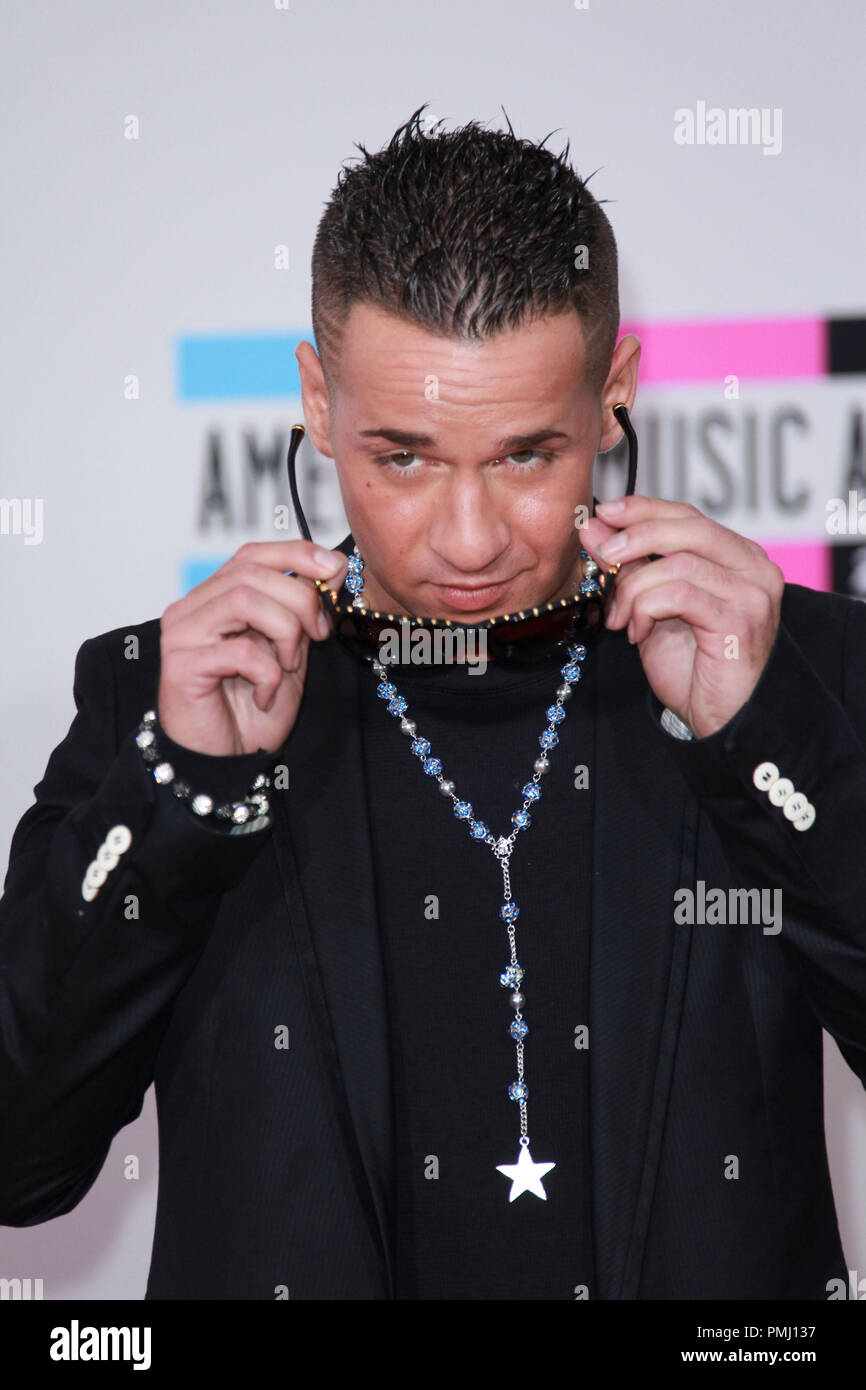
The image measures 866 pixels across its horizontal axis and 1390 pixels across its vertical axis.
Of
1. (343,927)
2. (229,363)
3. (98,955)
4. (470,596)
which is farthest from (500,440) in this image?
(229,363)

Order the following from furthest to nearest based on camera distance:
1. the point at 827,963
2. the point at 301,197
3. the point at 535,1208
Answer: the point at 301,197 < the point at 535,1208 < the point at 827,963

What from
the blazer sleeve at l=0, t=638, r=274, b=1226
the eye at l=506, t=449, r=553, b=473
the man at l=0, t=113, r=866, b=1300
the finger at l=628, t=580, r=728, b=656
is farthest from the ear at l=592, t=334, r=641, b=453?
the blazer sleeve at l=0, t=638, r=274, b=1226

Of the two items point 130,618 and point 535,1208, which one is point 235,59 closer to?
point 130,618

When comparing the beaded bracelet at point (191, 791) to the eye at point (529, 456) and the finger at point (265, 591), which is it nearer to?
the finger at point (265, 591)

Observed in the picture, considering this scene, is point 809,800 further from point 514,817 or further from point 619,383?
point 619,383

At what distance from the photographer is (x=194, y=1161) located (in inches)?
65.4

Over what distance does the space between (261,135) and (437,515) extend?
3.95 feet

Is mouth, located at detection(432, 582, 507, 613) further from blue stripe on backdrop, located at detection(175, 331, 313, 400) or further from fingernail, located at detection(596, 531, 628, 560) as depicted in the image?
blue stripe on backdrop, located at detection(175, 331, 313, 400)

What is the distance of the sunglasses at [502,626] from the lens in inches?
68.4

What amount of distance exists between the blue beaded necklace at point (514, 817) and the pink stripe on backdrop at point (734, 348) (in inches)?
34.0
